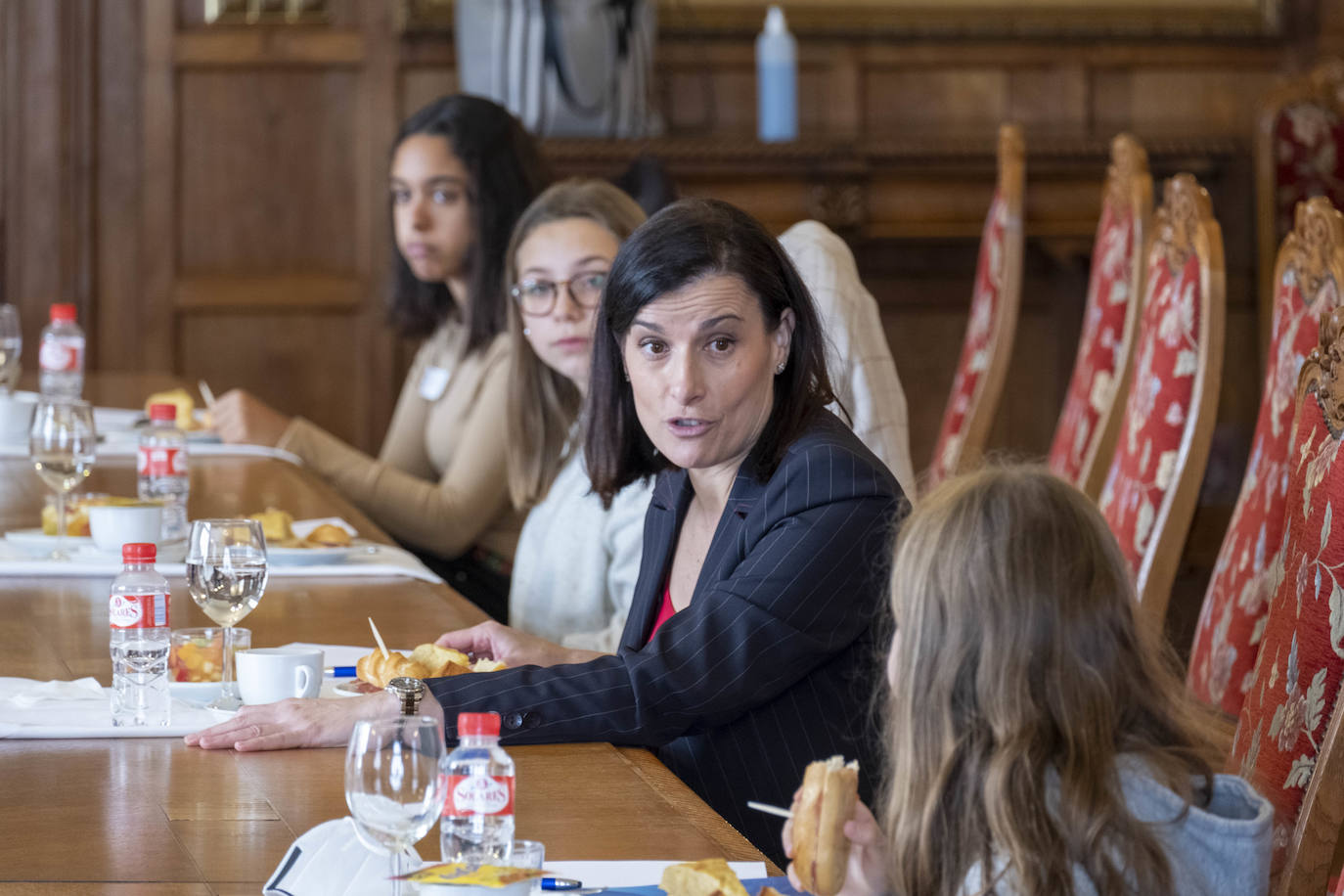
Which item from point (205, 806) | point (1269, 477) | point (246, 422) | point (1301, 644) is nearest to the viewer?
point (205, 806)

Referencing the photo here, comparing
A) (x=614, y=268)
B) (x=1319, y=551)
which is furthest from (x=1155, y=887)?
(x=614, y=268)

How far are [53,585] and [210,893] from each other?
1063 millimetres

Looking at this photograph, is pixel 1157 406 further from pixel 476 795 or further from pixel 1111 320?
pixel 476 795

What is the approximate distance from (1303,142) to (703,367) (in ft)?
9.65

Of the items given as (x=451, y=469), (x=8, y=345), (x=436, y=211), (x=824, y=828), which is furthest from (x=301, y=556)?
(x=8, y=345)

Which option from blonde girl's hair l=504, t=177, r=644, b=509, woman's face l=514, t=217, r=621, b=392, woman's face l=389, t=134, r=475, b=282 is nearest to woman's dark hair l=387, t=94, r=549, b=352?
woman's face l=389, t=134, r=475, b=282

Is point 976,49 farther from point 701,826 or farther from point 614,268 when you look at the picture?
point 701,826

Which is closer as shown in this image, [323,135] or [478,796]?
[478,796]

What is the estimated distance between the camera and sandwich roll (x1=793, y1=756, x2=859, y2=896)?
1.02m

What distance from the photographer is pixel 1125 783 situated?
1.01 metres

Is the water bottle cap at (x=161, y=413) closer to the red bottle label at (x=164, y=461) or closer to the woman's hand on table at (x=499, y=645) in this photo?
the red bottle label at (x=164, y=461)

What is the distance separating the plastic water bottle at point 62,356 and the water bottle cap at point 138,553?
2.10 m

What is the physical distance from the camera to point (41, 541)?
2.18 m

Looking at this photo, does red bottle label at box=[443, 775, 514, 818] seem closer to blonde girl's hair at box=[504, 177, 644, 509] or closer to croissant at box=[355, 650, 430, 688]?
croissant at box=[355, 650, 430, 688]
